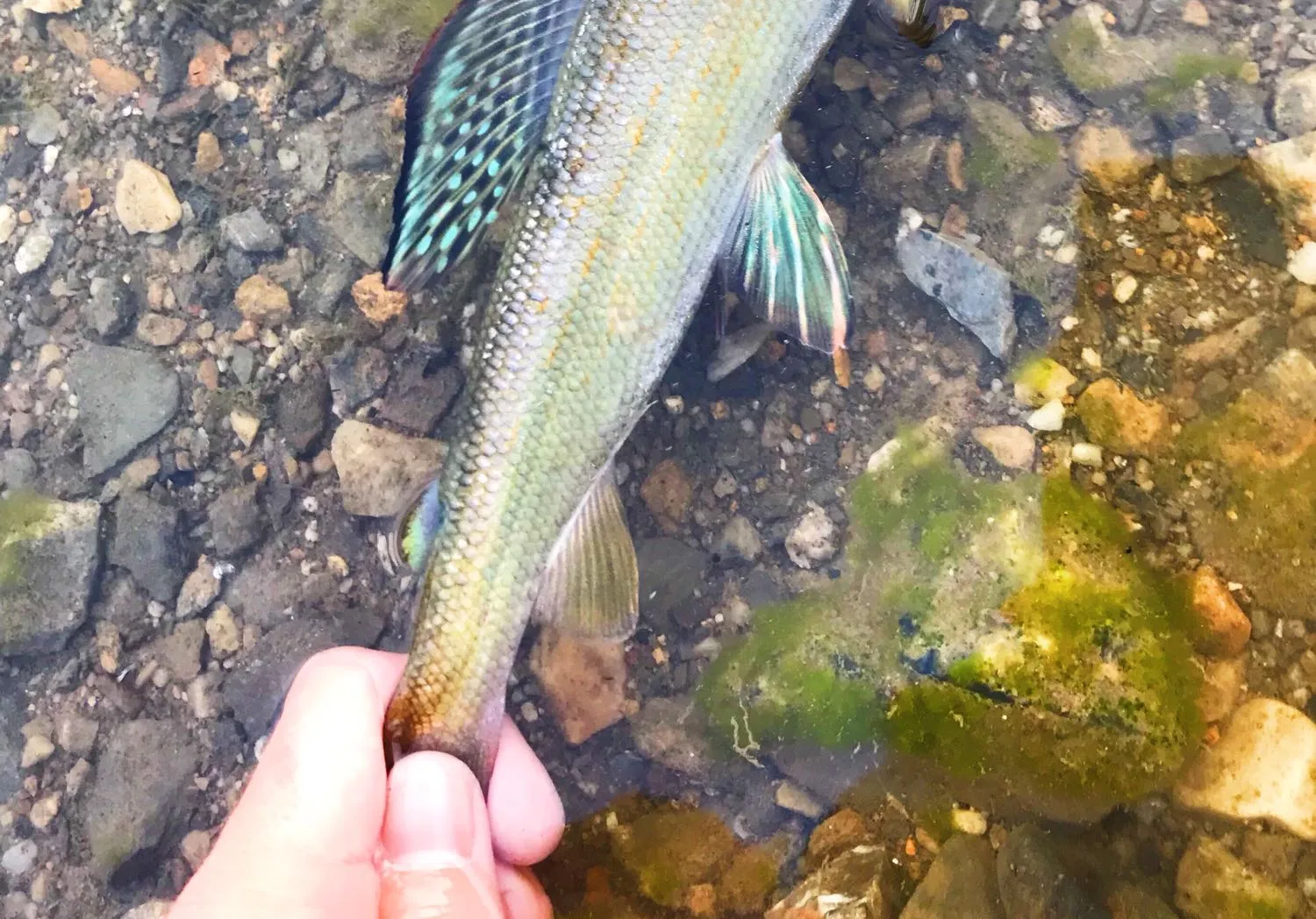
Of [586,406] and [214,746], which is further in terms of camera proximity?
[214,746]

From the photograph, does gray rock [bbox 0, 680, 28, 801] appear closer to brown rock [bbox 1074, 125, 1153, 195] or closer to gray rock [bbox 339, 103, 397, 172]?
gray rock [bbox 339, 103, 397, 172]

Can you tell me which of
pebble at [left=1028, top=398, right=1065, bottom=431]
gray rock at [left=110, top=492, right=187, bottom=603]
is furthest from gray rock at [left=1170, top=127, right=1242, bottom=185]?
gray rock at [left=110, top=492, right=187, bottom=603]

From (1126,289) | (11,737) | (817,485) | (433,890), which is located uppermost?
(1126,289)

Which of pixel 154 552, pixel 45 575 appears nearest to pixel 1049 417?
pixel 154 552

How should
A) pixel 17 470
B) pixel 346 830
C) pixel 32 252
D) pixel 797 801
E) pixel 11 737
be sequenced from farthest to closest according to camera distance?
pixel 32 252
pixel 17 470
pixel 11 737
pixel 797 801
pixel 346 830

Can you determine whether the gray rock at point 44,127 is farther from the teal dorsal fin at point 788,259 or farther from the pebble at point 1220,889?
the pebble at point 1220,889

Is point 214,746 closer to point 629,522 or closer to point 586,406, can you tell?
point 629,522

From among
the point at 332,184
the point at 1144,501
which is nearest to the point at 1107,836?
the point at 1144,501

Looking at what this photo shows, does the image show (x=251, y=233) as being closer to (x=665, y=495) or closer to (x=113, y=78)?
(x=113, y=78)
